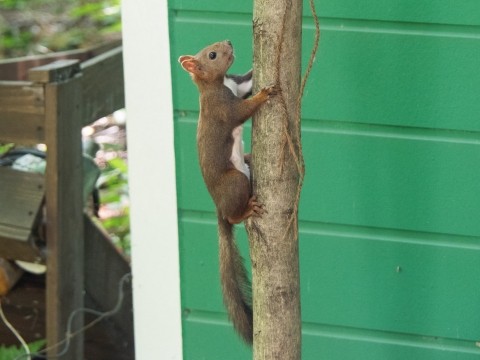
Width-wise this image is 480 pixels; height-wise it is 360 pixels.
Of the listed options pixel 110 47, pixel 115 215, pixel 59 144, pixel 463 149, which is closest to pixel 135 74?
pixel 59 144

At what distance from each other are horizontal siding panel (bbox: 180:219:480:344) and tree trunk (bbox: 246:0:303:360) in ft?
3.12

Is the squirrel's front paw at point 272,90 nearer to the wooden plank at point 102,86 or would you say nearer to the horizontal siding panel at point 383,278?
the horizontal siding panel at point 383,278

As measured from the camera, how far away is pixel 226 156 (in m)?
2.30

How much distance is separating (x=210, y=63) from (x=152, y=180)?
2.42 feet

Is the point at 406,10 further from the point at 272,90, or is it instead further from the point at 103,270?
the point at 103,270

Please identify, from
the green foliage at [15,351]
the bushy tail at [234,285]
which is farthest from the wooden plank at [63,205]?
the bushy tail at [234,285]

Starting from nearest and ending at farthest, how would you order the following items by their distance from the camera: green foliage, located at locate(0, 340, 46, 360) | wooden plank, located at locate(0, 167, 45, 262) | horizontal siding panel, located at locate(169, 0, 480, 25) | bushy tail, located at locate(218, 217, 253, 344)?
bushy tail, located at locate(218, 217, 253, 344)
horizontal siding panel, located at locate(169, 0, 480, 25)
wooden plank, located at locate(0, 167, 45, 262)
green foliage, located at locate(0, 340, 46, 360)

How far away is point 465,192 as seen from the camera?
2826mm

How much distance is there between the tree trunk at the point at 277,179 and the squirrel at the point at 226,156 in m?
0.16

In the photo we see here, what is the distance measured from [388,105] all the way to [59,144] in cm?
110

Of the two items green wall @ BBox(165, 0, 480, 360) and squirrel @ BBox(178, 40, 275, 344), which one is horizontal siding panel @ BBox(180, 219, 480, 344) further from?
squirrel @ BBox(178, 40, 275, 344)

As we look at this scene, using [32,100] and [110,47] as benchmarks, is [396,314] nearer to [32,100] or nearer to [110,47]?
[32,100]

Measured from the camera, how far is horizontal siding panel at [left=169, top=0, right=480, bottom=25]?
2.69 m

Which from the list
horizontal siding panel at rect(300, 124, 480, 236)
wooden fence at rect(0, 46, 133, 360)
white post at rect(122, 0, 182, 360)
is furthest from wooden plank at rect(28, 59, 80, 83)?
horizontal siding panel at rect(300, 124, 480, 236)
